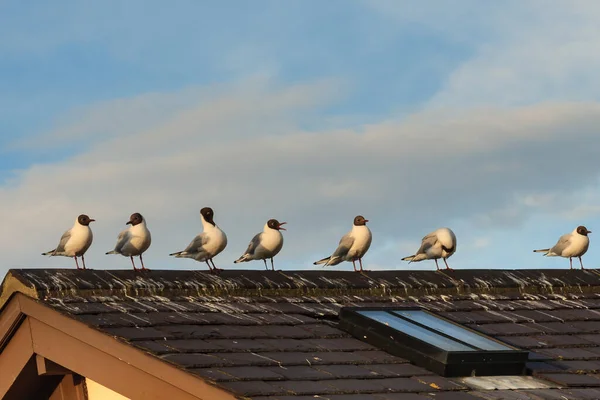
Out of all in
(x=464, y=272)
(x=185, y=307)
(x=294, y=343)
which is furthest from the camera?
(x=464, y=272)

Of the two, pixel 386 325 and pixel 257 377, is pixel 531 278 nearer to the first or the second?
pixel 386 325

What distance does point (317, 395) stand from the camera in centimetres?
708

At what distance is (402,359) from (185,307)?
5.90 feet

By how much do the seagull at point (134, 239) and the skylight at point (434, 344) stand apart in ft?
16.5

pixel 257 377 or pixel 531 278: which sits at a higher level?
pixel 531 278

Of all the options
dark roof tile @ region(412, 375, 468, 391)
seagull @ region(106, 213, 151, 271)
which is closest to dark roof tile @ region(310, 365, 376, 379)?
dark roof tile @ region(412, 375, 468, 391)

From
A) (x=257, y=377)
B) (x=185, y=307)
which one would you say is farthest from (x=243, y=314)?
(x=257, y=377)

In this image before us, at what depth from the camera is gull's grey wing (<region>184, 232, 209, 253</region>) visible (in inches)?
573

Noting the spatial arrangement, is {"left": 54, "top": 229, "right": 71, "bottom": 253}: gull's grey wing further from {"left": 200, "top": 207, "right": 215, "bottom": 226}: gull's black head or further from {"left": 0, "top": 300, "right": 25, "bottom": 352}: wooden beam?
{"left": 0, "top": 300, "right": 25, "bottom": 352}: wooden beam

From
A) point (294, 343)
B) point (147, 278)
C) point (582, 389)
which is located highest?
point (147, 278)

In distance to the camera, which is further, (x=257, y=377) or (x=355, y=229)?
(x=355, y=229)

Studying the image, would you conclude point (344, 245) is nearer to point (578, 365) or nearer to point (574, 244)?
point (574, 244)

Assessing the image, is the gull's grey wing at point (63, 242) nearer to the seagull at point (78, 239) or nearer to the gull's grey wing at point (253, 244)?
the seagull at point (78, 239)

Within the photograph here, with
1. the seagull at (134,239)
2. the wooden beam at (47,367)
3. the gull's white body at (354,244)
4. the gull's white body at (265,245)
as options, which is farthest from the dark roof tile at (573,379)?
the gull's white body at (354,244)
